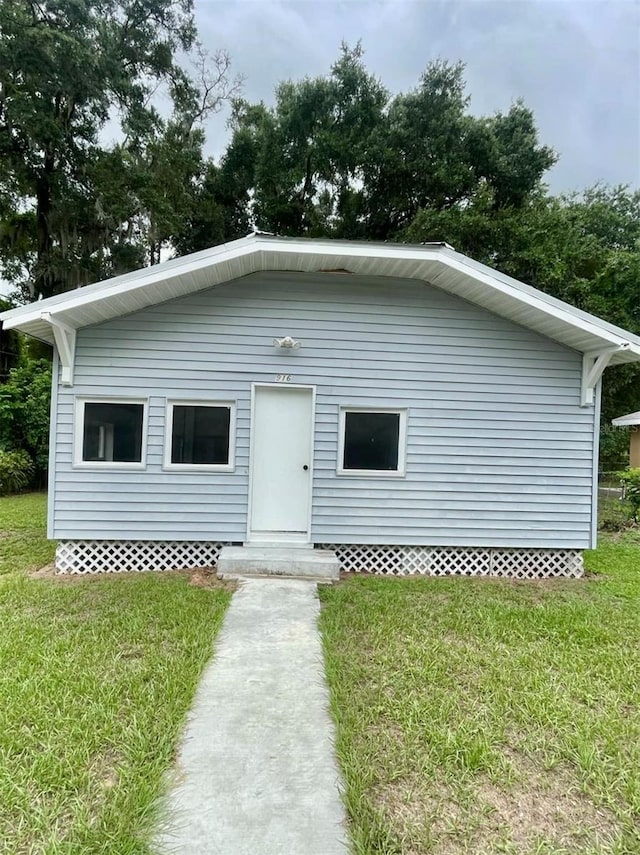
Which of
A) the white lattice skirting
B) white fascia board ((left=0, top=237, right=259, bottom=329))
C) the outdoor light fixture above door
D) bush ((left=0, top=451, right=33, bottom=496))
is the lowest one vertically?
the white lattice skirting

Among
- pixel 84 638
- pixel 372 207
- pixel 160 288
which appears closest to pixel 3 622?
pixel 84 638

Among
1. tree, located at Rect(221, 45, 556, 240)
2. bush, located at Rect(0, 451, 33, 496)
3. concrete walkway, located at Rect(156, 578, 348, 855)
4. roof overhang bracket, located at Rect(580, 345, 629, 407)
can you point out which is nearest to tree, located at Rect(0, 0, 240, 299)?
tree, located at Rect(221, 45, 556, 240)

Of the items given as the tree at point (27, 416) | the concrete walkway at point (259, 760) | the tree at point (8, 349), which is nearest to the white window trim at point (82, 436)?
the concrete walkway at point (259, 760)

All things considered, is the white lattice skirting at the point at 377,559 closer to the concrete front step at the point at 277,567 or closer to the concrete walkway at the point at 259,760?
the concrete front step at the point at 277,567

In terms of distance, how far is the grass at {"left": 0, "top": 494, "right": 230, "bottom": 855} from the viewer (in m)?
1.94

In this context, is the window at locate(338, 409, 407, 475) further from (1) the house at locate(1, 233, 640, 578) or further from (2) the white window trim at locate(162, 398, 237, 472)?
(2) the white window trim at locate(162, 398, 237, 472)

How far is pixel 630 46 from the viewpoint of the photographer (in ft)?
41.4

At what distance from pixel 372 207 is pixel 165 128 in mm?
7025

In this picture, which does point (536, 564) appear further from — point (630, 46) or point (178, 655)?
point (630, 46)

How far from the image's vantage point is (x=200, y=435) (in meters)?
5.83

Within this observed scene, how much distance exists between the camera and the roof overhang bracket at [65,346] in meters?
5.20

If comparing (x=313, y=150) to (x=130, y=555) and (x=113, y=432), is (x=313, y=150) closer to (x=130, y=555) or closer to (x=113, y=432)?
(x=113, y=432)

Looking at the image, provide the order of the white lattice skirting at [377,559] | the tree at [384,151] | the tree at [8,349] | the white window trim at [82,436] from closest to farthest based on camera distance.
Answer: the white window trim at [82,436], the white lattice skirting at [377,559], the tree at [8,349], the tree at [384,151]

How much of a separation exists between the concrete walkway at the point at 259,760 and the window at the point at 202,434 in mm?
2488
